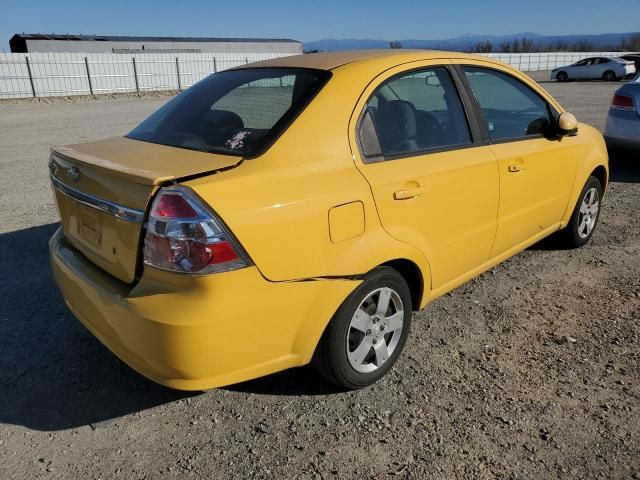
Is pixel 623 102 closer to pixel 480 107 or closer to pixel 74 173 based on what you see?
pixel 480 107

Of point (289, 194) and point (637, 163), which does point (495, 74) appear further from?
point (637, 163)

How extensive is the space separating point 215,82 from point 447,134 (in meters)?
1.45

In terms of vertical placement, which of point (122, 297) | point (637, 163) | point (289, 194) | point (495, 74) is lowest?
point (637, 163)

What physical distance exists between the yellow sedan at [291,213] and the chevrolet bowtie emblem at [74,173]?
0.01 m

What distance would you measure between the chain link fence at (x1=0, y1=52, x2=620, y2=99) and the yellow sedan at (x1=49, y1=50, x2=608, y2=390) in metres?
24.2

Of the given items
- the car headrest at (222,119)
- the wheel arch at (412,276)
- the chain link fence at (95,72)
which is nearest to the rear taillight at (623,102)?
the wheel arch at (412,276)

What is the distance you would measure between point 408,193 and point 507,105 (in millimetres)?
1568

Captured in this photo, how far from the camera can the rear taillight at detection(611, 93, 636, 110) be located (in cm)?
710

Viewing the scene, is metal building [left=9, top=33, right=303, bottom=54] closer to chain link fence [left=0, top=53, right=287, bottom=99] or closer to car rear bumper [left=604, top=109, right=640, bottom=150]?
chain link fence [left=0, top=53, right=287, bottom=99]

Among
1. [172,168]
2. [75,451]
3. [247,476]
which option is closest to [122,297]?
[172,168]

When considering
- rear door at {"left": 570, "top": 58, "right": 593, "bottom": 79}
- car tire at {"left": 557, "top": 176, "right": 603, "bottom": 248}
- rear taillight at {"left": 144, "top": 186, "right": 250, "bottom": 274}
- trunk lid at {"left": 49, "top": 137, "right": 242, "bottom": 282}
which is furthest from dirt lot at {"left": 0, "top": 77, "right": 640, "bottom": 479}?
rear door at {"left": 570, "top": 58, "right": 593, "bottom": 79}

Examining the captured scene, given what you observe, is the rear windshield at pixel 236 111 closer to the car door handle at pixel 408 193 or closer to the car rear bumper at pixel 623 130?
the car door handle at pixel 408 193

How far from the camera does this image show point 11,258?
455cm

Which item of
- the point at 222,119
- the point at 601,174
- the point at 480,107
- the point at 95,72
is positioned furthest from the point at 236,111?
the point at 95,72
